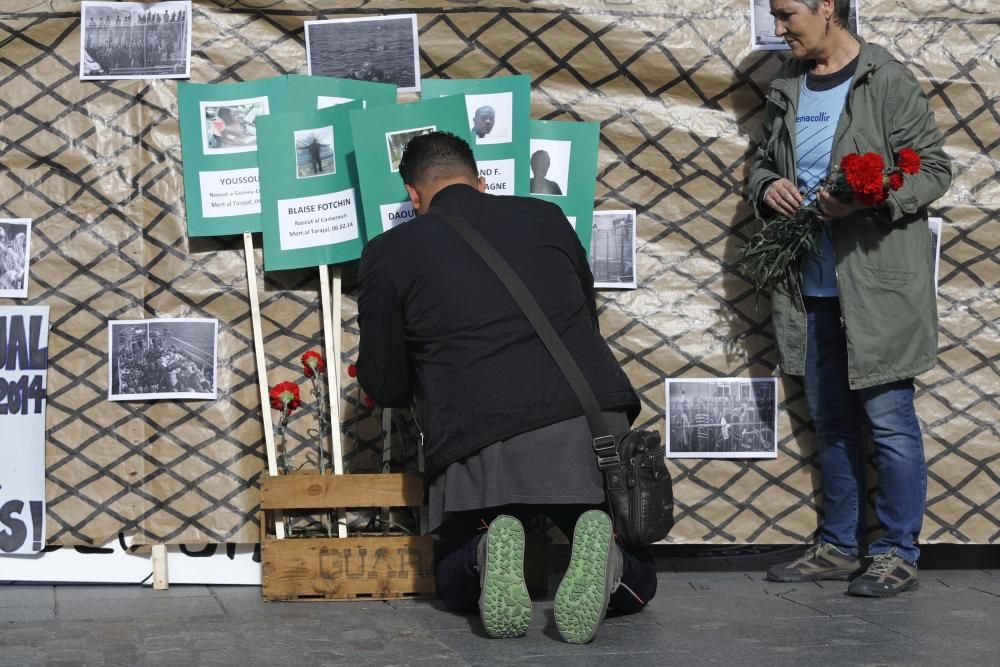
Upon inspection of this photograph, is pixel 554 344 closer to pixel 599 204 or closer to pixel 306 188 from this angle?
pixel 599 204

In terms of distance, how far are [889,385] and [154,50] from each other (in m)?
2.40

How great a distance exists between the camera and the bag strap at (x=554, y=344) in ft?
11.1

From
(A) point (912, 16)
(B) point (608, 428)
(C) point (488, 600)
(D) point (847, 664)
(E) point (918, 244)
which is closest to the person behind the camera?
(D) point (847, 664)

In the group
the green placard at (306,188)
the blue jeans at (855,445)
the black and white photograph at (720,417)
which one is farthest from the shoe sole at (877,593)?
the green placard at (306,188)

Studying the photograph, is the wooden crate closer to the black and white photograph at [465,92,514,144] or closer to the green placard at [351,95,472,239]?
the green placard at [351,95,472,239]

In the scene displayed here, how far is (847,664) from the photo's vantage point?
2.98 metres

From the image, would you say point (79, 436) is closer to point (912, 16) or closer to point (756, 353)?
point (756, 353)

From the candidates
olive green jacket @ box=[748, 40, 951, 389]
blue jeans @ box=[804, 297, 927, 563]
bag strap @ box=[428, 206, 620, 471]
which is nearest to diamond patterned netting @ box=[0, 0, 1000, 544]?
blue jeans @ box=[804, 297, 927, 563]

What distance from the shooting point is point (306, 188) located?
4082mm

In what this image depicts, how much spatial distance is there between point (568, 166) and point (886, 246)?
3.20 feet

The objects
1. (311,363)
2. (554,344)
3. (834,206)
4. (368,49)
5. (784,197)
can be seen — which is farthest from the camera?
(368,49)

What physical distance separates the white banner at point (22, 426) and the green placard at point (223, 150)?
581 mm

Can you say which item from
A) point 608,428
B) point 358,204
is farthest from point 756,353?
point 358,204

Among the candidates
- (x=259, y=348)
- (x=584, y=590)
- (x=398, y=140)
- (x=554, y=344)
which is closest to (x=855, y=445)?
(x=554, y=344)
